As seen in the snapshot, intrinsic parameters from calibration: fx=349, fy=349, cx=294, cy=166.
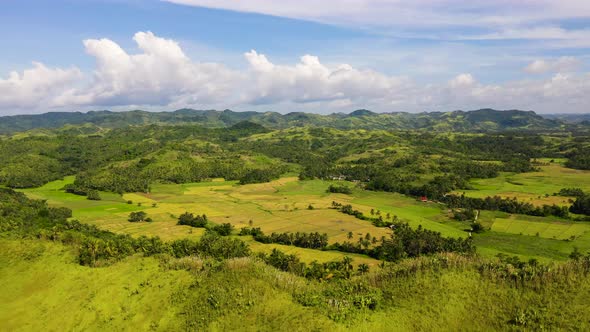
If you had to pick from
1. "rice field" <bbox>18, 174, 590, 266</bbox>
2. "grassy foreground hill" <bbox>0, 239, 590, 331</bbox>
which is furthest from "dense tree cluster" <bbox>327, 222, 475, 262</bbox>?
"grassy foreground hill" <bbox>0, 239, 590, 331</bbox>

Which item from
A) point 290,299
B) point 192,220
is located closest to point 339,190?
point 192,220

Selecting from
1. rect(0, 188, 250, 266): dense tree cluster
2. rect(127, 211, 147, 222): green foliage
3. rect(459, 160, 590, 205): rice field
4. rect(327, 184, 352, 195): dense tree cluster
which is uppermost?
rect(0, 188, 250, 266): dense tree cluster

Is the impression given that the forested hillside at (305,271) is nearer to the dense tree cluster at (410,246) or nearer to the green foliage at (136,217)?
the dense tree cluster at (410,246)

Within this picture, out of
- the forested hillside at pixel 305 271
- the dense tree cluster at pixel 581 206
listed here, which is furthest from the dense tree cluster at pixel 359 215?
the dense tree cluster at pixel 581 206

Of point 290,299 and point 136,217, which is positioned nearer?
point 290,299

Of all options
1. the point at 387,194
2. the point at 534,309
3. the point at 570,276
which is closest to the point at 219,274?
the point at 534,309

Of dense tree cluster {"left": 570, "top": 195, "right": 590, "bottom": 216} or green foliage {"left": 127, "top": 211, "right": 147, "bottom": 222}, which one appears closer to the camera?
dense tree cluster {"left": 570, "top": 195, "right": 590, "bottom": 216}

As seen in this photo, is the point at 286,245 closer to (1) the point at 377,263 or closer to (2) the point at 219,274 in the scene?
(1) the point at 377,263

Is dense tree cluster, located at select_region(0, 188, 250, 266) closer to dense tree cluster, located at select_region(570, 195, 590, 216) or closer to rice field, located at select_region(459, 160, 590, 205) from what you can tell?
dense tree cluster, located at select_region(570, 195, 590, 216)

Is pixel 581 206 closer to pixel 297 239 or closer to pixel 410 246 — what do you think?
pixel 410 246

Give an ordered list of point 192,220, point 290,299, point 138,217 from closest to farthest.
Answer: point 290,299
point 192,220
point 138,217

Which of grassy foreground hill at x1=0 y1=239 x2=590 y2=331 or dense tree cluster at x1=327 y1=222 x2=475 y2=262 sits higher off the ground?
grassy foreground hill at x1=0 y1=239 x2=590 y2=331
